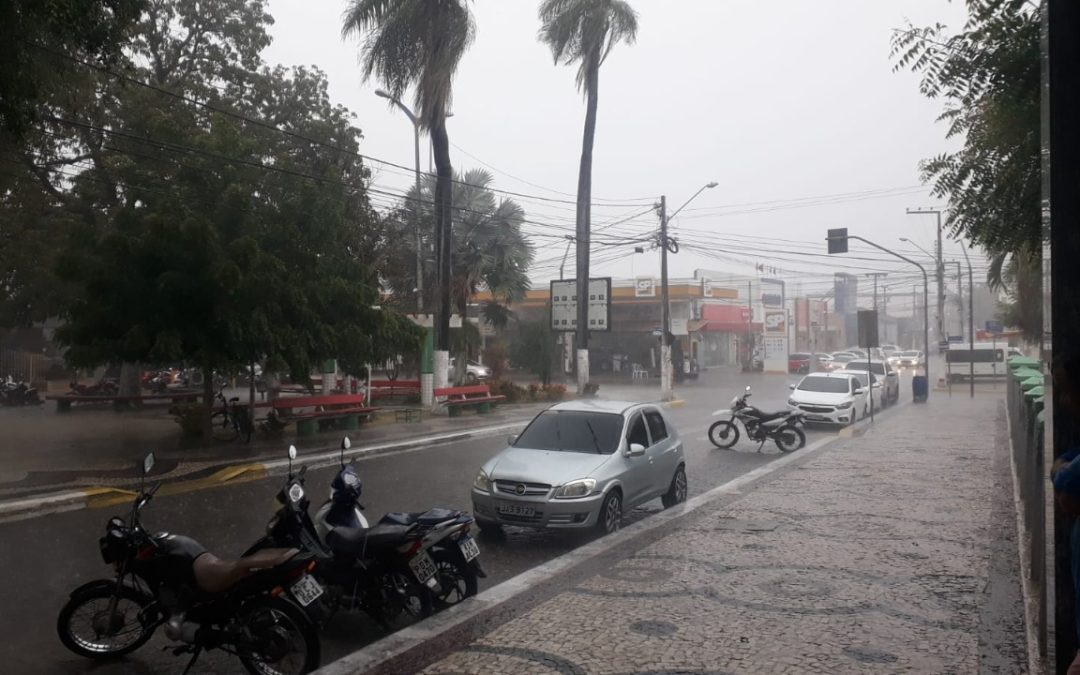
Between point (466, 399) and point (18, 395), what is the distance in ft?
51.6

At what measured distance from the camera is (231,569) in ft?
18.3

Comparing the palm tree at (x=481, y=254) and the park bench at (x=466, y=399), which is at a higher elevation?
the palm tree at (x=481, y=254)

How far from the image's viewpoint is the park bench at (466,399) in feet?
87.2

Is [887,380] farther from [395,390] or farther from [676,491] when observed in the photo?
[676,491]

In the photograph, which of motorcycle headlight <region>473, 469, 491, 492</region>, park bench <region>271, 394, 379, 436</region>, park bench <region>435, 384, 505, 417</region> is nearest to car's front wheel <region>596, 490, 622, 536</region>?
motorcycle headlight <region>473, 469, 491, 492</region>

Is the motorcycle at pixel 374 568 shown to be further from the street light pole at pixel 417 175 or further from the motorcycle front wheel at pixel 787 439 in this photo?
the street light pole at pixel 417 175

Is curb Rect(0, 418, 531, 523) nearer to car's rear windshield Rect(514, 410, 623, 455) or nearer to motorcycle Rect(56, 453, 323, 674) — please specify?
car's rear windshield Rect(514, 410, 623, 455)

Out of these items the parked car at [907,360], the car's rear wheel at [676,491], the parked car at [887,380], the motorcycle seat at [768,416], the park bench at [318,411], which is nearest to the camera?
the car's rear wheel at [676,491]

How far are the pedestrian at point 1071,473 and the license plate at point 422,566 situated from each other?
426 cm

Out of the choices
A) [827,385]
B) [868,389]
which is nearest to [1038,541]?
[827,385]

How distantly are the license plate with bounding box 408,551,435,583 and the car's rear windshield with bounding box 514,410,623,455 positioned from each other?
13.0 ft

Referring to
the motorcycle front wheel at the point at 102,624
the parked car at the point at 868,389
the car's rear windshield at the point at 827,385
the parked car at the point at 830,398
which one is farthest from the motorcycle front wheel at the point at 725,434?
the motorcycle front wheel at the point at 102,624

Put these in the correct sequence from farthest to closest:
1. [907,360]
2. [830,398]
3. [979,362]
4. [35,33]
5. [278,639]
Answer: [907,360] → [979,362] → [830,398] → [35,33] → [278,639]

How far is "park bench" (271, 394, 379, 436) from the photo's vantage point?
20.0m
